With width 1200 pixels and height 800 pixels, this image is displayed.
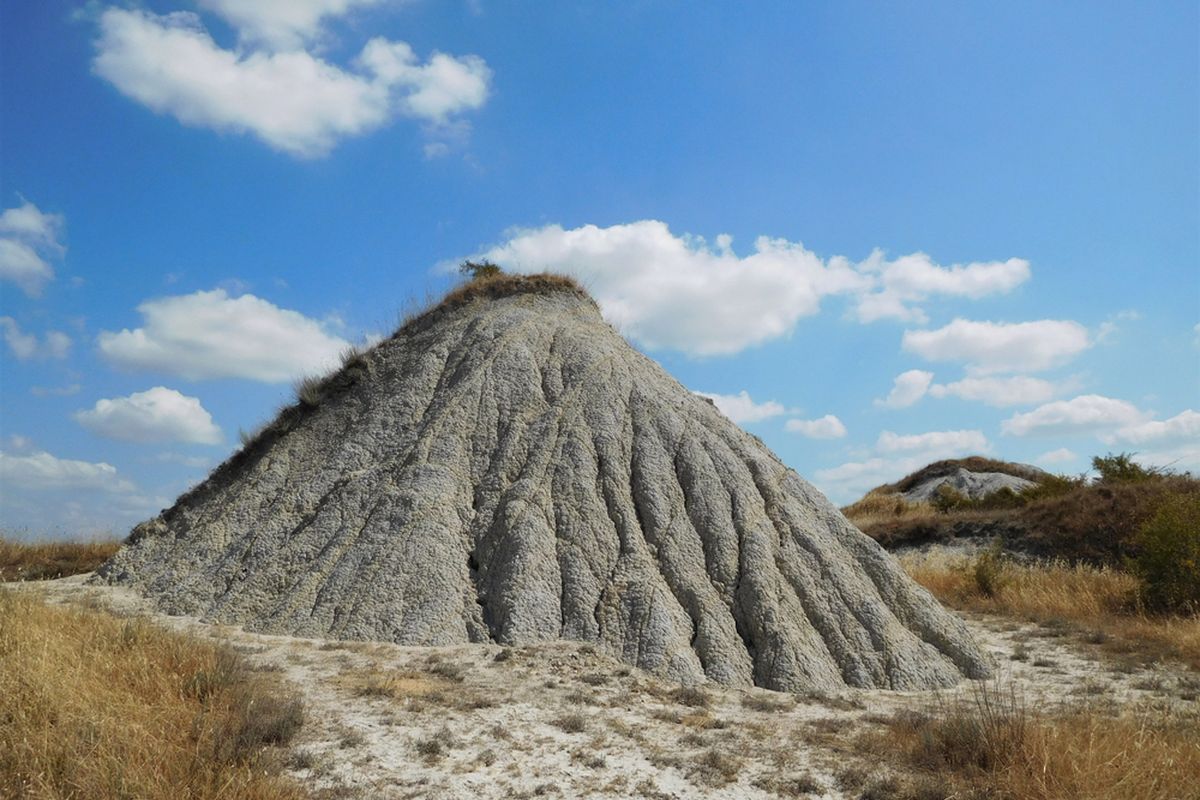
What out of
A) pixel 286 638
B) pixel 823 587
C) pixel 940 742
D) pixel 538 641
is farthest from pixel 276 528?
pixel 940 742

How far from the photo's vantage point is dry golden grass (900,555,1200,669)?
12837mm

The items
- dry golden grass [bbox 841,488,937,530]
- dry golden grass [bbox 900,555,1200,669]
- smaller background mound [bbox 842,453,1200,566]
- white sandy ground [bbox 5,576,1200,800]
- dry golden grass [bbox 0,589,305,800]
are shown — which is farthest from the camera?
dry golden grass [bbox 841,488,937,530]

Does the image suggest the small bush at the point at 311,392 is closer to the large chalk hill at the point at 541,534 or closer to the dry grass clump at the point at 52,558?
the large chalk hill at the point at 541,534

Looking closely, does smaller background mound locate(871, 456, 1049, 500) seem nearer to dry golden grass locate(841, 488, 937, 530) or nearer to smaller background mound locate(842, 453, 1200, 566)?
dry golden grass locate(841, 488, 937, 530)

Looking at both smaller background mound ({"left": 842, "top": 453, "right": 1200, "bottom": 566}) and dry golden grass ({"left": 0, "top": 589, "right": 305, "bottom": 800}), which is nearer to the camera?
dry golden grass ({"left": 0, "top": 589, "right": 305, "bottom": 800})

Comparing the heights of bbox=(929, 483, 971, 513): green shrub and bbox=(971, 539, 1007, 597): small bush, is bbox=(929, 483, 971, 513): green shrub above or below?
above

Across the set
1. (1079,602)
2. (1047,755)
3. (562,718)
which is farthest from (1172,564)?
(562,718)

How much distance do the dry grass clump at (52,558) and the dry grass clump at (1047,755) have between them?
52.7 ft

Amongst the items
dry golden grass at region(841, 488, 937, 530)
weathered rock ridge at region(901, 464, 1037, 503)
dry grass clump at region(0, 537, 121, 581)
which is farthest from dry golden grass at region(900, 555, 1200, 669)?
weathered rock ridge at region(901, 464, 1037, 503)

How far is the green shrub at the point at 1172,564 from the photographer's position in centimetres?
1466

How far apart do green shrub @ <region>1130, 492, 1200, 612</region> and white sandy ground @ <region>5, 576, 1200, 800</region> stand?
4.07m

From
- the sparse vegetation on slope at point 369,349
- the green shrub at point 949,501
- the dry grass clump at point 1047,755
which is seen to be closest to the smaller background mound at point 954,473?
the green shrub at point 949,501

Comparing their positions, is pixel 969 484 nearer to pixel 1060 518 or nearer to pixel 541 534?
pixel 1060 518

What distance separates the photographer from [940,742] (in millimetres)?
7059
